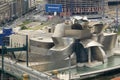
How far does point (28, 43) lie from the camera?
43406 millimetres

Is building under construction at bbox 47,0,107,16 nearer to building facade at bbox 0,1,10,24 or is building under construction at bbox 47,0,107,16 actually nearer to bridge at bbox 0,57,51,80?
building facade at bbox 0,1,10,24

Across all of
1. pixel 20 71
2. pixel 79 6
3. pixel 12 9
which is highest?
pixel 12 9

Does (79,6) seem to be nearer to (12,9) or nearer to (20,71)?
(12,9)

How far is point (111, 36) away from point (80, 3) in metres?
43.2

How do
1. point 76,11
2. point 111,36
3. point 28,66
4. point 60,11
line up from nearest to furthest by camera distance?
point 28,66 → point 111,36 → point 60,11 → point 76,11

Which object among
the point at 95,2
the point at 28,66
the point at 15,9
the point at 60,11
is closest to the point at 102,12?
the point at 95,2

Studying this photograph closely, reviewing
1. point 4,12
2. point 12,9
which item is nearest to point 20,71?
point 4,12

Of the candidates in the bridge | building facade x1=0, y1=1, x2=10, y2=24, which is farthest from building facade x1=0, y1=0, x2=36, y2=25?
the bridge

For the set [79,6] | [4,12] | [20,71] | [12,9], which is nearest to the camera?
[20,71]

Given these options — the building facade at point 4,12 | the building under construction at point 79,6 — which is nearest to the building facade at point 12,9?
the building facade at point 4,12

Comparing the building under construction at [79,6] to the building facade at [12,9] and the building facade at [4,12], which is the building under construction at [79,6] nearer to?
the building facade at [12,9]

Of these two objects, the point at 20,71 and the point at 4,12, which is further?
the point at 4,12

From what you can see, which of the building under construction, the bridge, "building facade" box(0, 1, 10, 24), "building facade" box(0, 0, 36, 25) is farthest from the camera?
the building under construction

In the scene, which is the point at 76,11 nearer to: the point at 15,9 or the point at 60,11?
the point at 60,11
